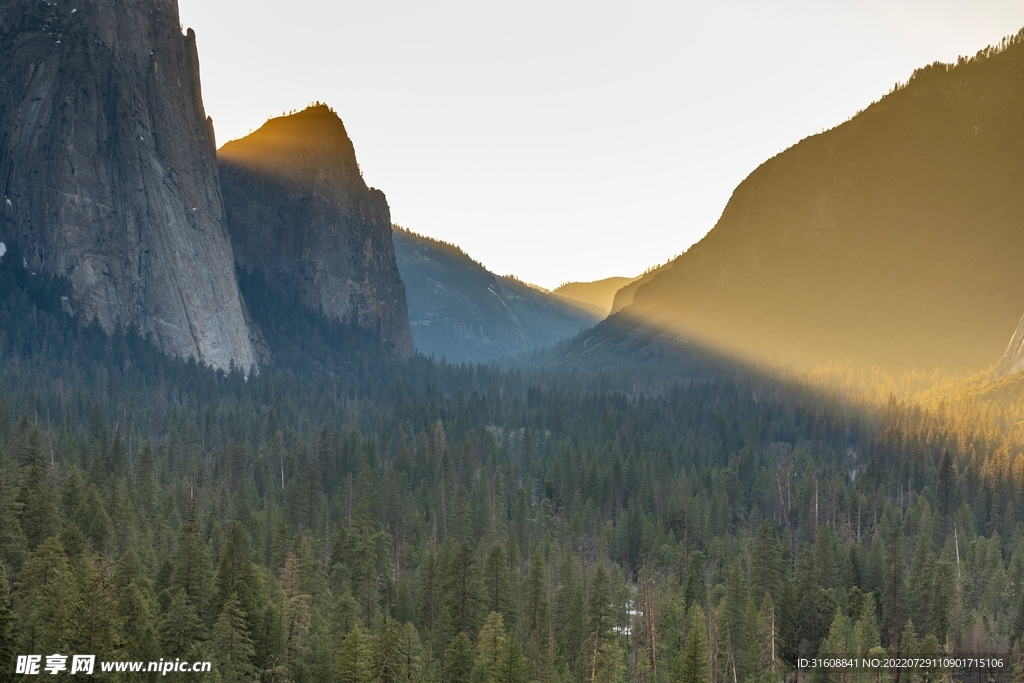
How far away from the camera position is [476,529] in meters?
109

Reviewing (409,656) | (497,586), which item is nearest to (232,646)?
(409,656)

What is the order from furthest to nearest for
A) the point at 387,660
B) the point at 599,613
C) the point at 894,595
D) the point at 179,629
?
the point at 894,595, the point at 599,613, the point at 179,629, the point at 387,660

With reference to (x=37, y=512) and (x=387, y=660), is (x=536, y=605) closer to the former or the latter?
(x=387, y=660)

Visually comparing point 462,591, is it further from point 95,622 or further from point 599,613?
point 95,622

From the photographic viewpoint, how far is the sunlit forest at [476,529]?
197ft

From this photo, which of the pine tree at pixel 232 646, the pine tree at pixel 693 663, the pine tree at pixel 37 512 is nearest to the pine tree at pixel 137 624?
the pine tree at pixel 232 646

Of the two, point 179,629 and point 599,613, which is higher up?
point 179,629

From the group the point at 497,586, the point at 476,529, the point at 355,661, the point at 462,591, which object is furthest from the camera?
the point at 476,529

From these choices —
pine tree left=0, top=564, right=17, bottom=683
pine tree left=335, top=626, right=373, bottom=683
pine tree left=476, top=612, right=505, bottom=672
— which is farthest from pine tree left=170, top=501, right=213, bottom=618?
pine tree left=0, top=564, right=17, bottom=683

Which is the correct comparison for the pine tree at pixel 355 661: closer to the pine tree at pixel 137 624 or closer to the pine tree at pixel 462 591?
the pine tree at pixel 137 624

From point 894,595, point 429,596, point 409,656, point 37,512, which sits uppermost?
point 37,512

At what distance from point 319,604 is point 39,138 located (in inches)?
5789

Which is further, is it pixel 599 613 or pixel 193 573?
pixel 599 613

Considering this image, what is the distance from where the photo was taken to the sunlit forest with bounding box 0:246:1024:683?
60.0 meters
